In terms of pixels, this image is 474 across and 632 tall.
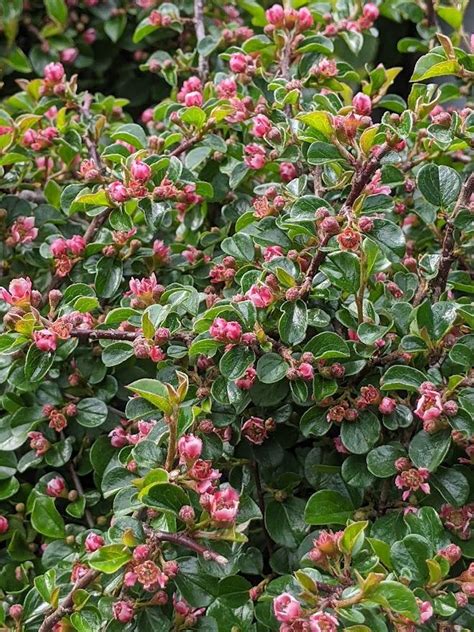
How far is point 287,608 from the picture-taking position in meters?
0.78

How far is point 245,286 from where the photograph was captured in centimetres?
105

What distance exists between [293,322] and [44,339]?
1.01 ft

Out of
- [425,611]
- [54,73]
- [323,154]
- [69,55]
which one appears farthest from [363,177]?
[69,55]

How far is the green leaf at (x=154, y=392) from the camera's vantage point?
863 millimetres

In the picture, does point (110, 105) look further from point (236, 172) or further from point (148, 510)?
point (148, 510)

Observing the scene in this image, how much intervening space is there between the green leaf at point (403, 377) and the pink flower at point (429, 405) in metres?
0.03

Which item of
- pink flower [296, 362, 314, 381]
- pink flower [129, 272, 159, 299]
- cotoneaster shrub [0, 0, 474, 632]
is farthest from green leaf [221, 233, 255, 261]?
pink flower [296, 362, 314, 381]

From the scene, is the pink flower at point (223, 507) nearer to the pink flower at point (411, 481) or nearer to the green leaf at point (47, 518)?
the pink flower at point (411, 481)

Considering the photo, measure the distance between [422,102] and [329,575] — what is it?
24.7 inches

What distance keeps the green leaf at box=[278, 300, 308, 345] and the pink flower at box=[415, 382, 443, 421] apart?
15 cm

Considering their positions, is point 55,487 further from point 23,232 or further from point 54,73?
point 54,73

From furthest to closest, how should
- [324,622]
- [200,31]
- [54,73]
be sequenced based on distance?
[200,31] → [54,73] → [324,622]

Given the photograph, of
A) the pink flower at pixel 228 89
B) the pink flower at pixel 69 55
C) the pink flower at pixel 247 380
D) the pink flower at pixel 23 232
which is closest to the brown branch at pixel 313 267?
the pink flower at pixel 247 380

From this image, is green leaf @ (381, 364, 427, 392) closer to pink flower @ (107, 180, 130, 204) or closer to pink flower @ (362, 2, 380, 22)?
pink flower @ (107, 180, 130, 204)
